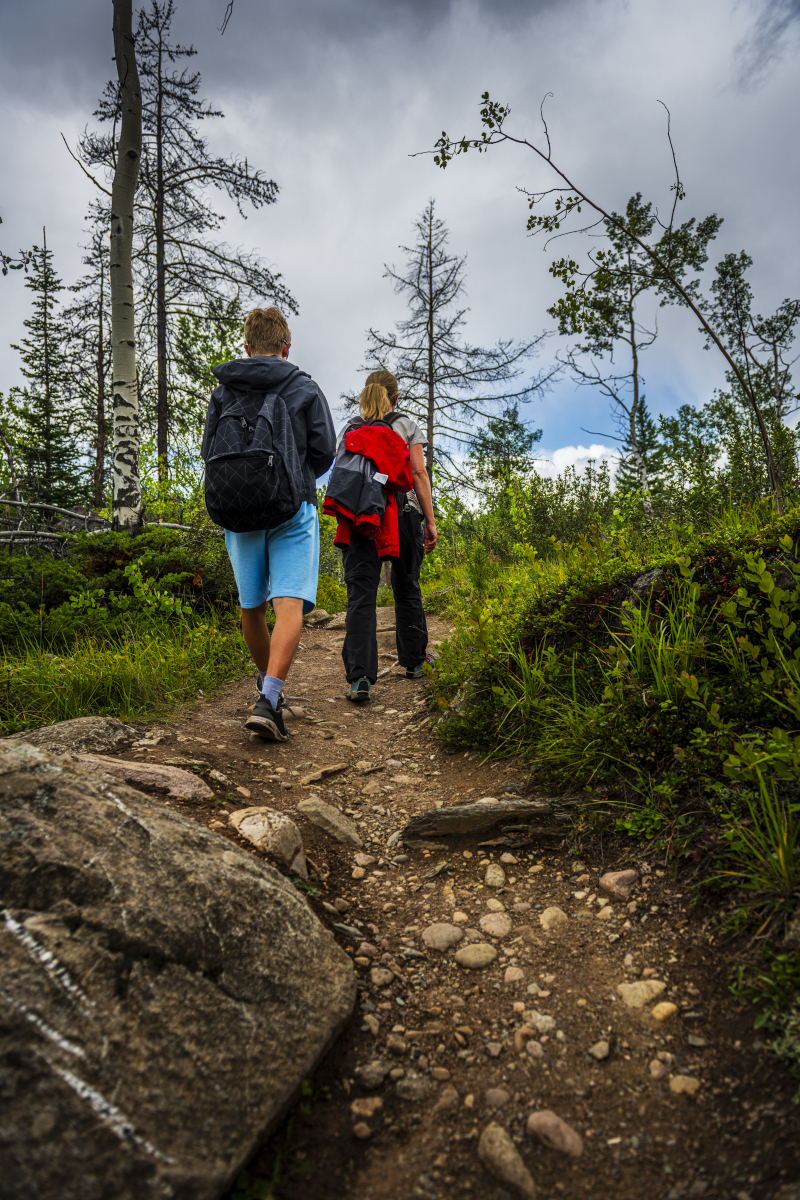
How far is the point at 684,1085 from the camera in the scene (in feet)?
4.53

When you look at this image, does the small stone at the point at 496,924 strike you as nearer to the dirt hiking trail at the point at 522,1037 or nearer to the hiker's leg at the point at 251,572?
the dirt hiking trail at the point at 522,1037

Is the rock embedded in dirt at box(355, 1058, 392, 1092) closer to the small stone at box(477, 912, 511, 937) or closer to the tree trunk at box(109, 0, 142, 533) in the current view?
the small stone at box(477, 912, 511, 937)

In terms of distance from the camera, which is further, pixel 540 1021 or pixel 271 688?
pixel 271 688

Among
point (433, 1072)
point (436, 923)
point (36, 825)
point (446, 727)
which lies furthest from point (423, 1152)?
point (446, 727)

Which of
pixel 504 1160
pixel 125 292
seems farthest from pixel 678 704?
pixel 125 292

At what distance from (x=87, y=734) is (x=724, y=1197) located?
2.88 metres

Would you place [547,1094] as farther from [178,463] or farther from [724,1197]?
[178,463]

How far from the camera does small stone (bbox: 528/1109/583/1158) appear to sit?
4.22ft

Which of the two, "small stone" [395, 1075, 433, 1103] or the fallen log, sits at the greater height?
the fallen log

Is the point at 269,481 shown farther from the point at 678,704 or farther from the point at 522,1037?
the point at 522,1037

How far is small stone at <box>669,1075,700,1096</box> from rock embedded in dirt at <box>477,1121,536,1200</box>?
403 mm

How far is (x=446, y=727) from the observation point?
3.48m

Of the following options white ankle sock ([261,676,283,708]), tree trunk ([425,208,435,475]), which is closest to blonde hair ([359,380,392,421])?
white ankle sock ([261,676,283,708])

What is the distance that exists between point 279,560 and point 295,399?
942 mm
